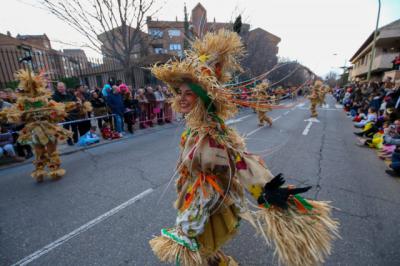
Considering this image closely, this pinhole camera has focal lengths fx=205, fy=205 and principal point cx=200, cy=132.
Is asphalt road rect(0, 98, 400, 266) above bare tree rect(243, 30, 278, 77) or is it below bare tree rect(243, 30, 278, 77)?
below

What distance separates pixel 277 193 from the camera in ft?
4.22

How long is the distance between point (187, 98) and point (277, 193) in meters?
0.93

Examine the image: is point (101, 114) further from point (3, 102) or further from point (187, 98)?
point (187, 98)

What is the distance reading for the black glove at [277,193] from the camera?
1260mm

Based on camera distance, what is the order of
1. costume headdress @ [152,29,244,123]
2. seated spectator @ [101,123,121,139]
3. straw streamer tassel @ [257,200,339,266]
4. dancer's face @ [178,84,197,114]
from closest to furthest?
straw streamer tassel @ [257,200,339,266] → costume headdress @ [152,29,244,123] → dancer's face @ [178,84,197,114] → seated spectator @ [101,123,121,139]

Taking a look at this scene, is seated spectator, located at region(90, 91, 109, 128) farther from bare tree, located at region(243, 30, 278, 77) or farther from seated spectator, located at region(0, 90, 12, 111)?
bare tree, located at region(243, 30, 278, 77)

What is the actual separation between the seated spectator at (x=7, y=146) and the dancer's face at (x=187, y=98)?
251 inches

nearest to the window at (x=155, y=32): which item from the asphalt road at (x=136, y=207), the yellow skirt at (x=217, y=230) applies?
the asphalt road at (x=136, y=207)

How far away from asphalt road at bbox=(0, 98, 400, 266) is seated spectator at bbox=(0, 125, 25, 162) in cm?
60

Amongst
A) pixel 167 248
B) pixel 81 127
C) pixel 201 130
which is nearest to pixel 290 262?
pixel 167 248

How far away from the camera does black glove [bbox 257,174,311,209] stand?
4.13ft

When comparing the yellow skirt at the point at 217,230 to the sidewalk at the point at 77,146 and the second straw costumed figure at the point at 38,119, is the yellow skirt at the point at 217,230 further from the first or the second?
the second straw costumed figure at the point at 38,119

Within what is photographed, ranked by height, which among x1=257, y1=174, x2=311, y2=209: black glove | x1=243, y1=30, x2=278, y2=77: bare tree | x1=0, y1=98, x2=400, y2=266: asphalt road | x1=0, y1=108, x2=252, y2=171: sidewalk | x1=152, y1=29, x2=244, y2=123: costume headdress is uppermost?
x1=243, y1=30, x2=278, y2=77: bare tree

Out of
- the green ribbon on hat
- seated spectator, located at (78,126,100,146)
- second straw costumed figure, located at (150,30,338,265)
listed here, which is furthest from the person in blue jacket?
the green ribbon on hat
